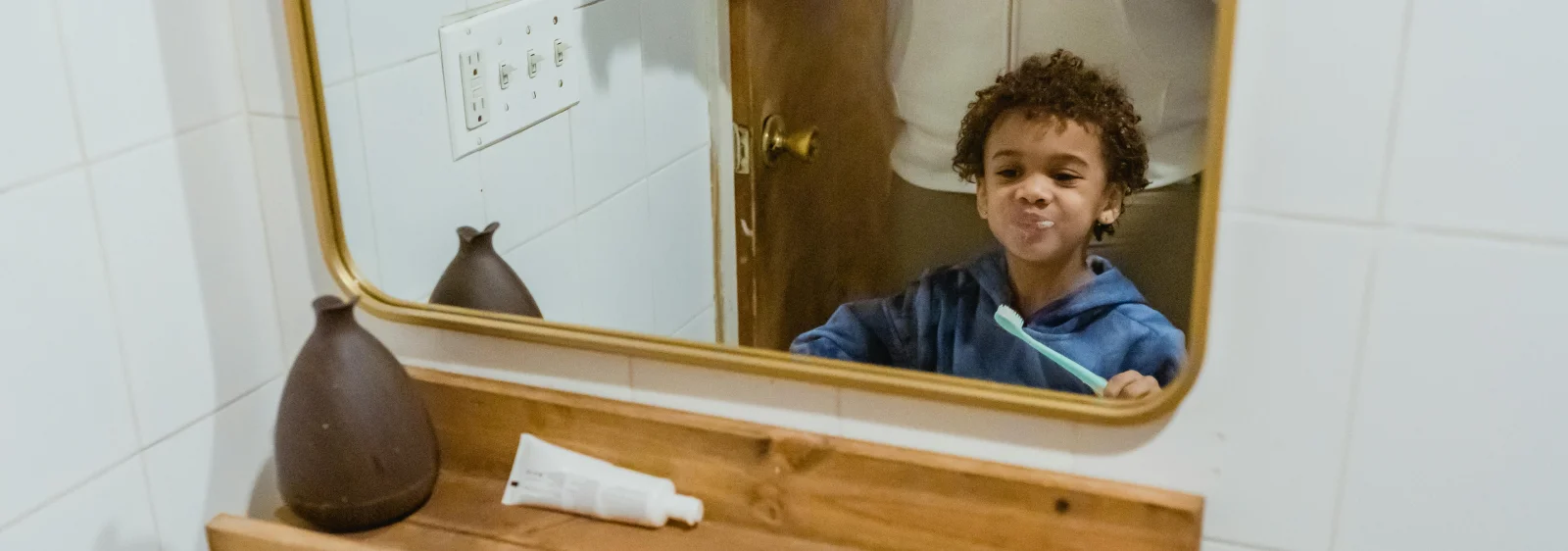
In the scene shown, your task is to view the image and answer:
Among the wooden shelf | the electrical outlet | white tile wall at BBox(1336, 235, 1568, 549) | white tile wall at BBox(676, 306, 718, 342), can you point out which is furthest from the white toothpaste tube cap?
white tile wall at BBox(1336, 235, 1568, 549)

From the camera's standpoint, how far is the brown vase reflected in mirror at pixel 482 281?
94 centimetres

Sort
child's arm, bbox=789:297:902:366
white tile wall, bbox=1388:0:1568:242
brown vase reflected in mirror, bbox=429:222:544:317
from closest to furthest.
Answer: white tile wall, bbox=1388:0:1568:242
child's arm, bbox=789:297:902:366
brown vase reflected in mirror, bbox=429:222:544:317

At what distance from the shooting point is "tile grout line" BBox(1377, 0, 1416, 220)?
64cm

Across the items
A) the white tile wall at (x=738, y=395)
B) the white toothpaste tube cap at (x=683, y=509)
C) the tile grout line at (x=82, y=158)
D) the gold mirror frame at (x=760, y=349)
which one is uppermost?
the tile grout line at (x=82, y=158)

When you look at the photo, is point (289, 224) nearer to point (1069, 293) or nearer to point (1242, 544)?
point (1069, 293)

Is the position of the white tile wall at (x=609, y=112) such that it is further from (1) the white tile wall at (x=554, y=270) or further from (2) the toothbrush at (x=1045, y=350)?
(2) the toothbrush at (x=1045, y=350)

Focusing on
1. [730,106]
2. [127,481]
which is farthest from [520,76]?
[127,481]

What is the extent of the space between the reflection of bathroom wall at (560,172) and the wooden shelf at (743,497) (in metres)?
0.08

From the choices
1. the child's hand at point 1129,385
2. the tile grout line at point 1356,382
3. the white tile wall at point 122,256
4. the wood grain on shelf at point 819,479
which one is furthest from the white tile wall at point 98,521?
the tile grout line at point 1356,382

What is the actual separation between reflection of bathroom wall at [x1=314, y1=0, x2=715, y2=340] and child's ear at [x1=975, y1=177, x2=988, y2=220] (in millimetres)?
211

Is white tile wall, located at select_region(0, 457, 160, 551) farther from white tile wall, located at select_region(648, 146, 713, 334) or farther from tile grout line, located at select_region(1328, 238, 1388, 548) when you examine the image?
tile grout line, located at select_region(1328, 238, 1388, 548)

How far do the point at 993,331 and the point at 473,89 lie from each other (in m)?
0.44

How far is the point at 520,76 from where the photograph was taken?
0.94m

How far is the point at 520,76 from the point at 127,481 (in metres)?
0.41
